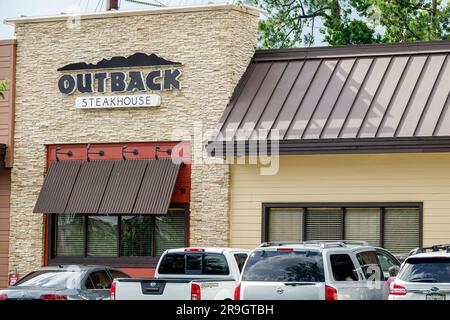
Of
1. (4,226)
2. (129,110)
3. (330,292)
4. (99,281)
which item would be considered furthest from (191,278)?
(4,226)

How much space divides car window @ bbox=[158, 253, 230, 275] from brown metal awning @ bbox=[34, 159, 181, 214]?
7.63 metres

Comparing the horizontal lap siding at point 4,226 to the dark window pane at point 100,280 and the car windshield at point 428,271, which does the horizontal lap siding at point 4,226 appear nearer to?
the dark window pane at point 100,280

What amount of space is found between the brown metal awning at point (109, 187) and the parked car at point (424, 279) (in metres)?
12.7

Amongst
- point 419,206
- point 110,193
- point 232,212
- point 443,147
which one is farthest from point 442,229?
point 110,193

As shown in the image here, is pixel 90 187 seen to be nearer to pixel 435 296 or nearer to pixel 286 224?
pixel 286 224

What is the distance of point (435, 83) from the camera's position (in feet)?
74.6

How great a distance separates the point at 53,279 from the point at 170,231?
9.18 m

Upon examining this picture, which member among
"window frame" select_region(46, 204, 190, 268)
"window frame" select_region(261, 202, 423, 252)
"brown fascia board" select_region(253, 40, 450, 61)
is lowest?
"window frame" select_region(46, 204, 190, 268)

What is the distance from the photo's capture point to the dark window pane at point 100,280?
16.9 metres

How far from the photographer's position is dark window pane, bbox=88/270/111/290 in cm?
1689

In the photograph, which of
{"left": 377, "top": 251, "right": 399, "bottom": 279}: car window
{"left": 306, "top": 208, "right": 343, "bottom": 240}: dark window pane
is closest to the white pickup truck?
{"left": 377, "top": 251, "right": 399, "bottom": 279}: car window

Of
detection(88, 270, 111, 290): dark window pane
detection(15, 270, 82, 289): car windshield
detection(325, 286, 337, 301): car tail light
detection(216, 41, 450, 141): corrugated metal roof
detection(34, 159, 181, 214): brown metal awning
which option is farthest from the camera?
detection(34, 159, 181, 214): brown metal awning

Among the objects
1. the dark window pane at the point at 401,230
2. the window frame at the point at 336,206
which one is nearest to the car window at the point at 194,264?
the window frame at the point at 336,206

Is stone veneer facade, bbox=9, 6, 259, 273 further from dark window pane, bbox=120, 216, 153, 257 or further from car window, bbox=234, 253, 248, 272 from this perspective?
car window, bbox=234, 253, 248, 272
